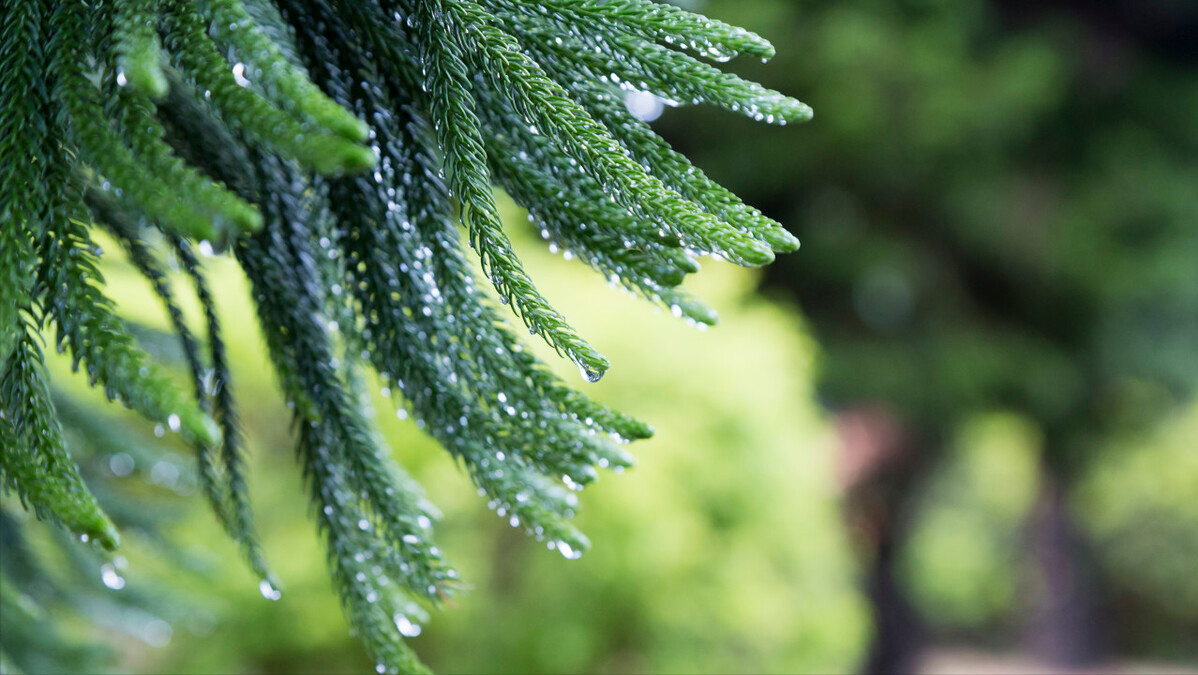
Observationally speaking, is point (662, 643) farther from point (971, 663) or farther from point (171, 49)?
point (971, 663)

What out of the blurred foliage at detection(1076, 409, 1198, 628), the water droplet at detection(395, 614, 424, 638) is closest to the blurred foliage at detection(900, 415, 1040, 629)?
the blurred foliage at detection(1076, 409, 1198, 628)

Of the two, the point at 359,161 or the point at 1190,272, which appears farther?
the point at 1190,272

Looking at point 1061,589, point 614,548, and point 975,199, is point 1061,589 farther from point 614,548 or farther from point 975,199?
point 614,548

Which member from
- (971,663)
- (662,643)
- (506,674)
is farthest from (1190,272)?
(971,663)

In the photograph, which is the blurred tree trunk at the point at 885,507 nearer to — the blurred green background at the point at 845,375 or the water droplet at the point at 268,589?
the blurred green background at the point at 845,375

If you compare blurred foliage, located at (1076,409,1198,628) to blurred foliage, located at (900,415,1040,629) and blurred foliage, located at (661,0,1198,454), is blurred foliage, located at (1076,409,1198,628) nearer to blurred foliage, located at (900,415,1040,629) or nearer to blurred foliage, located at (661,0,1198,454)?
blurred foliage, located at (900,415,1040,629)

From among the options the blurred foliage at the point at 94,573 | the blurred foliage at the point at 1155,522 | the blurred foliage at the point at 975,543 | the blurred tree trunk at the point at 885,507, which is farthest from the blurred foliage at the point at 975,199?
the blurred foliage at the point at 975,543
